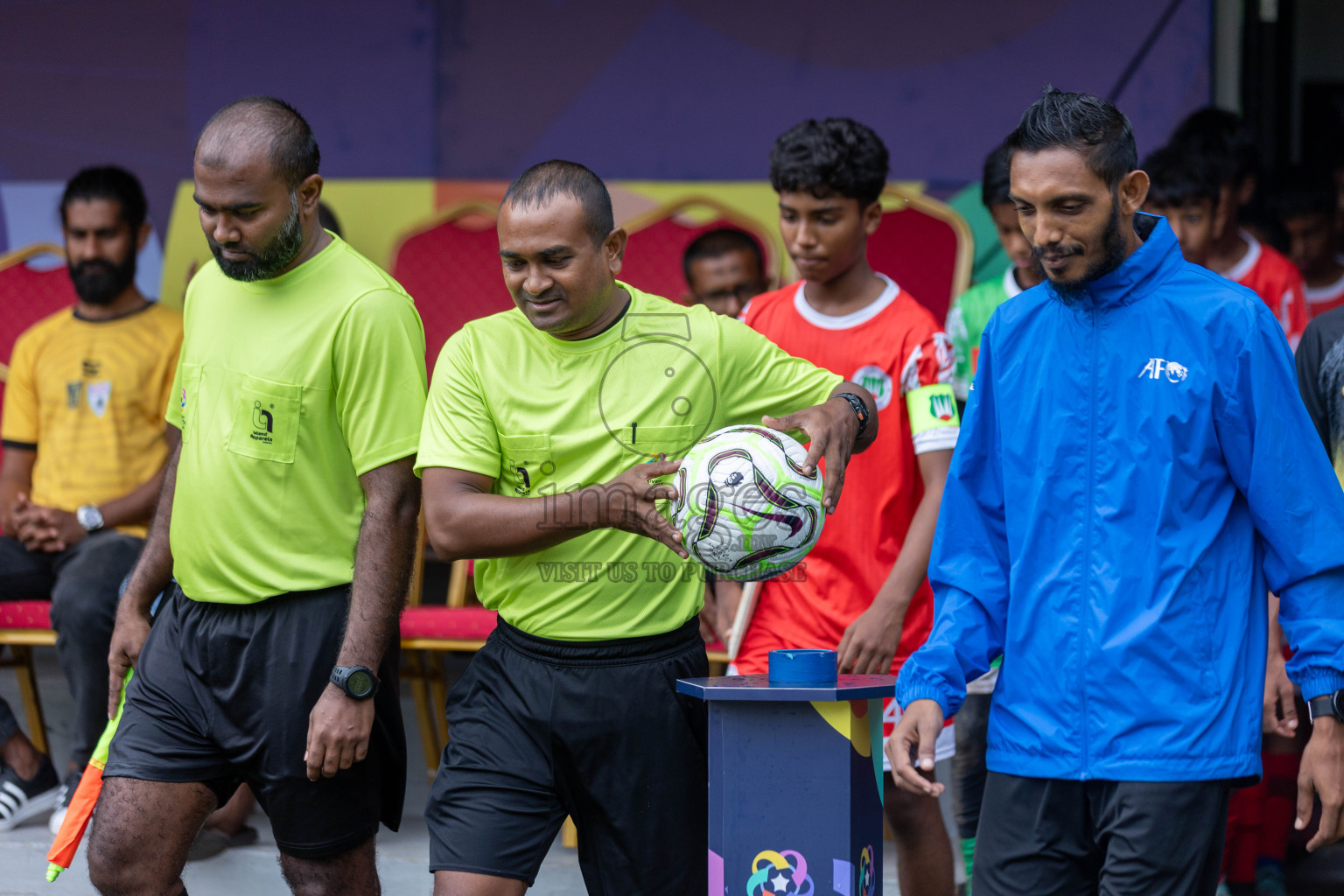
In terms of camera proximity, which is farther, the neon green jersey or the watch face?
the neon green jersey

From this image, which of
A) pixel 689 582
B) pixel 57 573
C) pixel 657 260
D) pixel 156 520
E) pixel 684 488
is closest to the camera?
pixel 684 488

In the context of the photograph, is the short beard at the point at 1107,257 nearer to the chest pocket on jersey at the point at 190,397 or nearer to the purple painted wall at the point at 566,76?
the chest pocket on jersey at the point at 190,397

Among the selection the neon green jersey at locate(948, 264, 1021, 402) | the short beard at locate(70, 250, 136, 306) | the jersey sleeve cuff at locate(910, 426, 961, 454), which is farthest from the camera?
the short beard at locate(70, 250, 136, 306)

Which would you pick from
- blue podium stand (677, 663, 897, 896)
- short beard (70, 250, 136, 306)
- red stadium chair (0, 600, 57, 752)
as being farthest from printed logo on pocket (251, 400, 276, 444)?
short beard (70, 250, 136, 306)

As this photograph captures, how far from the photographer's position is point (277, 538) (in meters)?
2.95

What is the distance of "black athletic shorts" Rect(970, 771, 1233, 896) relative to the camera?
87.5 inches

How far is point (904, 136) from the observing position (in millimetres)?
5773

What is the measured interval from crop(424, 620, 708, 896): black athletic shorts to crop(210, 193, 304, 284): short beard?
0.93m

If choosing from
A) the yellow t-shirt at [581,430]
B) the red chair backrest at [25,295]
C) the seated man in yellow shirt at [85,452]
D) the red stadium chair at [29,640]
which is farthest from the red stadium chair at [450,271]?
the yellow t-shirt at [581,430]

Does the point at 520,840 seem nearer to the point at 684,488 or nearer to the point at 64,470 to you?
the point at 684,488

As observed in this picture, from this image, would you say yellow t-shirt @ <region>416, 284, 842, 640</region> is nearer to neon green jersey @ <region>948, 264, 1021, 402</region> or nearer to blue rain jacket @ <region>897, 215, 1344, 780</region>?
blue rain jacket @ <region>897, 215, 1344, 780</region>

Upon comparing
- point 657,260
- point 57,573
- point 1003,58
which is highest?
point 1003,58

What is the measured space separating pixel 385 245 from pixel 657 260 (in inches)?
47.6

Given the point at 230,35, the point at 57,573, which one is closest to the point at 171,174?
the point at 230,35
